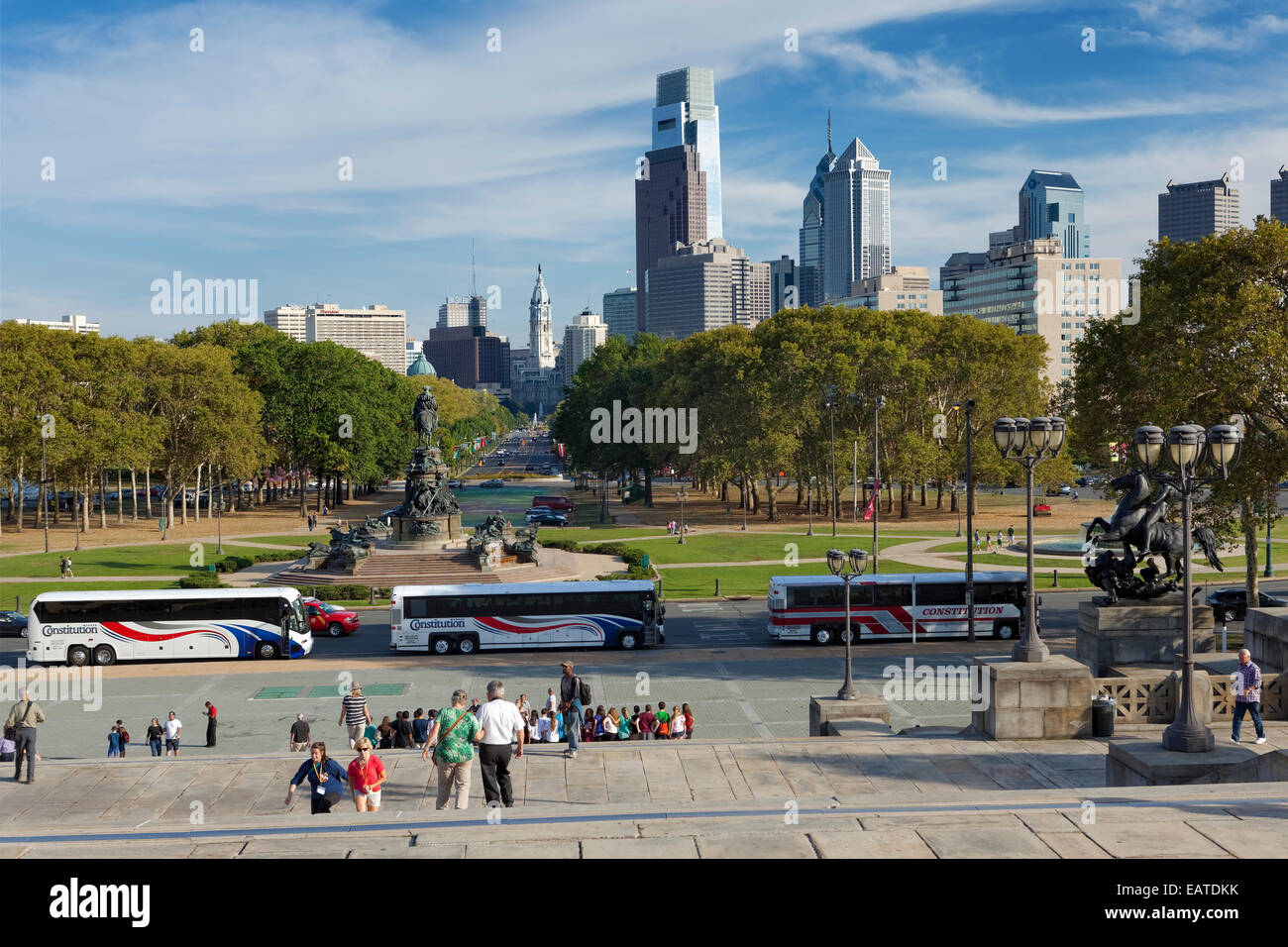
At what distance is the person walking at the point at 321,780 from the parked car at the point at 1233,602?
34.8m

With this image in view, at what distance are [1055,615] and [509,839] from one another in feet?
116

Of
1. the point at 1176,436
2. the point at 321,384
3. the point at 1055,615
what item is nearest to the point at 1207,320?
the point at 1055,615

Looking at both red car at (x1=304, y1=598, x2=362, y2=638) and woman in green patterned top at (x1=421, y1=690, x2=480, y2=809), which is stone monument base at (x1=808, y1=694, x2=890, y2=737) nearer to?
woman in green patterned top at (x1=421, y1=690, x2=480, y2=809)

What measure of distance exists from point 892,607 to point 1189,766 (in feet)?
77.9

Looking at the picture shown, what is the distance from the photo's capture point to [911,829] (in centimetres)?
1218

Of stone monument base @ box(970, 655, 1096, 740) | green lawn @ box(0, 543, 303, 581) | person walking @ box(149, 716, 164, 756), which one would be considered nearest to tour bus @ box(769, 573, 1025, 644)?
stone monument base @ box(970, 655, 1096, 740)

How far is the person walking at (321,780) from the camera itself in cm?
1538

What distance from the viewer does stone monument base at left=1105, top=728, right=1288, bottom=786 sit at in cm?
1509

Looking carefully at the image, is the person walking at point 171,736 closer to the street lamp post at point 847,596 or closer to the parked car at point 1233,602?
the street lamp post at point 847,596

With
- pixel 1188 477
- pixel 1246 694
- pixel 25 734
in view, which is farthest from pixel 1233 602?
pixel 25 734

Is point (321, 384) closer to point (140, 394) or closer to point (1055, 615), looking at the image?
point (140, 394)

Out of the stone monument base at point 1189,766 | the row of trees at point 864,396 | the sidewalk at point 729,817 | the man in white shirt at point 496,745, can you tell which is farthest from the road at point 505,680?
the row of trees at point 864,396

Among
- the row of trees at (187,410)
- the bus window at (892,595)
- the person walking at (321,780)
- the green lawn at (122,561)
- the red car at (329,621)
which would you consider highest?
the row of trees at (187,410)
